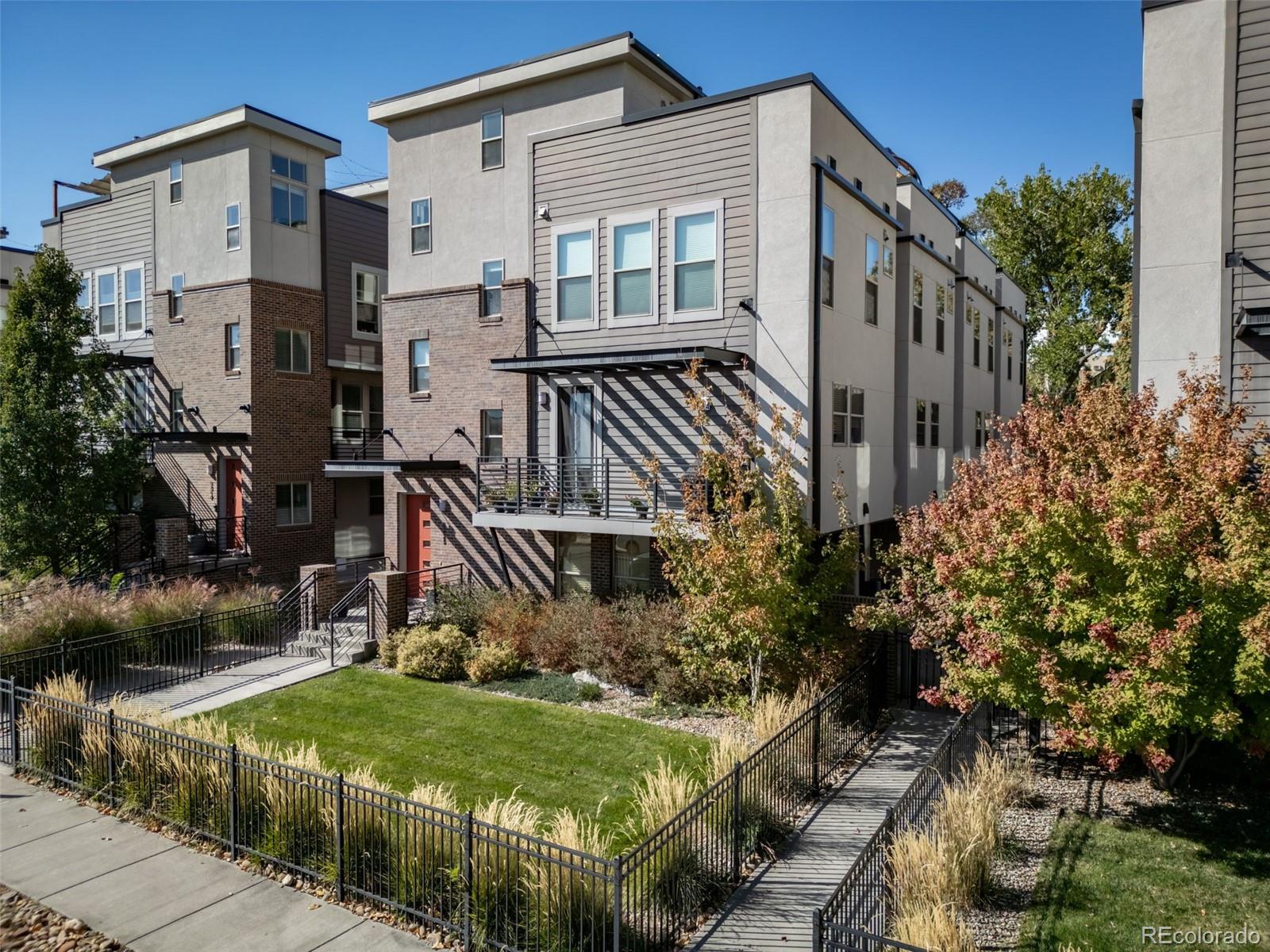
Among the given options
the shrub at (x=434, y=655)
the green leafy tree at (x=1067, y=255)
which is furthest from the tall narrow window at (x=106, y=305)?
the green leafy tree at (x=1067, y=255)

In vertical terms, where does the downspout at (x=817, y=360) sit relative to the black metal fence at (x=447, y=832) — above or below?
above

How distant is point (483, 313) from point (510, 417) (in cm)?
258

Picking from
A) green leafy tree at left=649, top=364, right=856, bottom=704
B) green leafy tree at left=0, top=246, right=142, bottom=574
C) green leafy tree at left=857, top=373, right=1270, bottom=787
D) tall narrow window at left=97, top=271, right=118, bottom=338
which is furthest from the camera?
tall narrow window at left=97, top=271, right=118, bottom=338

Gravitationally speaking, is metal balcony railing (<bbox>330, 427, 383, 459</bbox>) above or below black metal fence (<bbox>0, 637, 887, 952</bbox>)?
above

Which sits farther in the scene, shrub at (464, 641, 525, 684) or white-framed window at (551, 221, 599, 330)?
white-framed window at (551, 221, 599, 330)

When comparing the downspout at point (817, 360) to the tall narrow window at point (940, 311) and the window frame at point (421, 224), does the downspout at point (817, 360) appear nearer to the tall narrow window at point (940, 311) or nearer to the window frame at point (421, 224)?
the tall narrow window at point (940, 311)

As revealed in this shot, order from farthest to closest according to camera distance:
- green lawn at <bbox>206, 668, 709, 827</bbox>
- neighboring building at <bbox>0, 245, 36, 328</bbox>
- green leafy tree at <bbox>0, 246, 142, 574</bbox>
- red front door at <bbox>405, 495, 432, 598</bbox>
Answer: neighboring building at <bbox>0, 245, 36, 328</bbox> → red front door at <bbox>405, 495, 432, 598</bbox> → green leafy tree at <bbox>0, 246, 142, 574</bbox> → green lawn at <bbox>206, 668, 709, 827</bbox>

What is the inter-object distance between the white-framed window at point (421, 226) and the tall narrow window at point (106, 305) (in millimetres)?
12493

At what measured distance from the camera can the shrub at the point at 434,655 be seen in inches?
634

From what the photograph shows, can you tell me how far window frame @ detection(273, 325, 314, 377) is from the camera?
79.3ft

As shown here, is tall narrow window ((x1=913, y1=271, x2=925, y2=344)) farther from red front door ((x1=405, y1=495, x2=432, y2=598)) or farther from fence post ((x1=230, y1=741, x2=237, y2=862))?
fence post ((x1=230, y1=741, x2=237, y2=862))

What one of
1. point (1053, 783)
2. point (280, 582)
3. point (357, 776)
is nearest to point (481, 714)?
point (357, 776)

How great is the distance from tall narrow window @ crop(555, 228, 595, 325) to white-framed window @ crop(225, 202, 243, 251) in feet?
36.9

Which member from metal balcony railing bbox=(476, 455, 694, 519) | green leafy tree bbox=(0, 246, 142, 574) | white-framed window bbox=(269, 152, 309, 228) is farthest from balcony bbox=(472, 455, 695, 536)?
white-framed window bbox=(269, 152, 309, 228)
